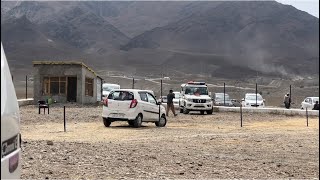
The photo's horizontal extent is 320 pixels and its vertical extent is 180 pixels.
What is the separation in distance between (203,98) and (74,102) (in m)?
9.68

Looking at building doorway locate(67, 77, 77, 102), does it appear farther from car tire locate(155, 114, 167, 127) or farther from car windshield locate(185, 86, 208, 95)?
car tire locate(155, 114, 167, 127)

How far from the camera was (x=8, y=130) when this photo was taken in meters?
4.09

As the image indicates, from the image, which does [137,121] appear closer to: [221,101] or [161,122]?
[161,122]

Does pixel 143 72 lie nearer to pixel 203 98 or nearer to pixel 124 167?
pixel 203 98

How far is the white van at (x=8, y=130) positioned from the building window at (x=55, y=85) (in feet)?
116

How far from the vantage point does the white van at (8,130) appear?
3.95m

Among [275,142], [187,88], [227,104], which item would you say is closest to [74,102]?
[187,88]

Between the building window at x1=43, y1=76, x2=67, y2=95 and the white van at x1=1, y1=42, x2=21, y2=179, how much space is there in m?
35.4

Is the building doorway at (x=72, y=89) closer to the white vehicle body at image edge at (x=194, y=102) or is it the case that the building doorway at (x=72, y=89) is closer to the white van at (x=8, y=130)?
the white vehicle body at image edge at (x=194, y=102)

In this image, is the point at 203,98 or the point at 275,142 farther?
the point at 203,98

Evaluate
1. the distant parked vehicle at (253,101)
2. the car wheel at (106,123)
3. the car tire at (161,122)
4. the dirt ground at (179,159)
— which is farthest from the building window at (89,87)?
the dirt ground at (179,159)

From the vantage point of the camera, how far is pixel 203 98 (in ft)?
113

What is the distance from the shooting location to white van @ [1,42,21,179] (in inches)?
155

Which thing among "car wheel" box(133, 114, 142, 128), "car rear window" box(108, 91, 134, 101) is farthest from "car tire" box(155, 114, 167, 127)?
"car rear window" box(108, 91, 134, 101)
